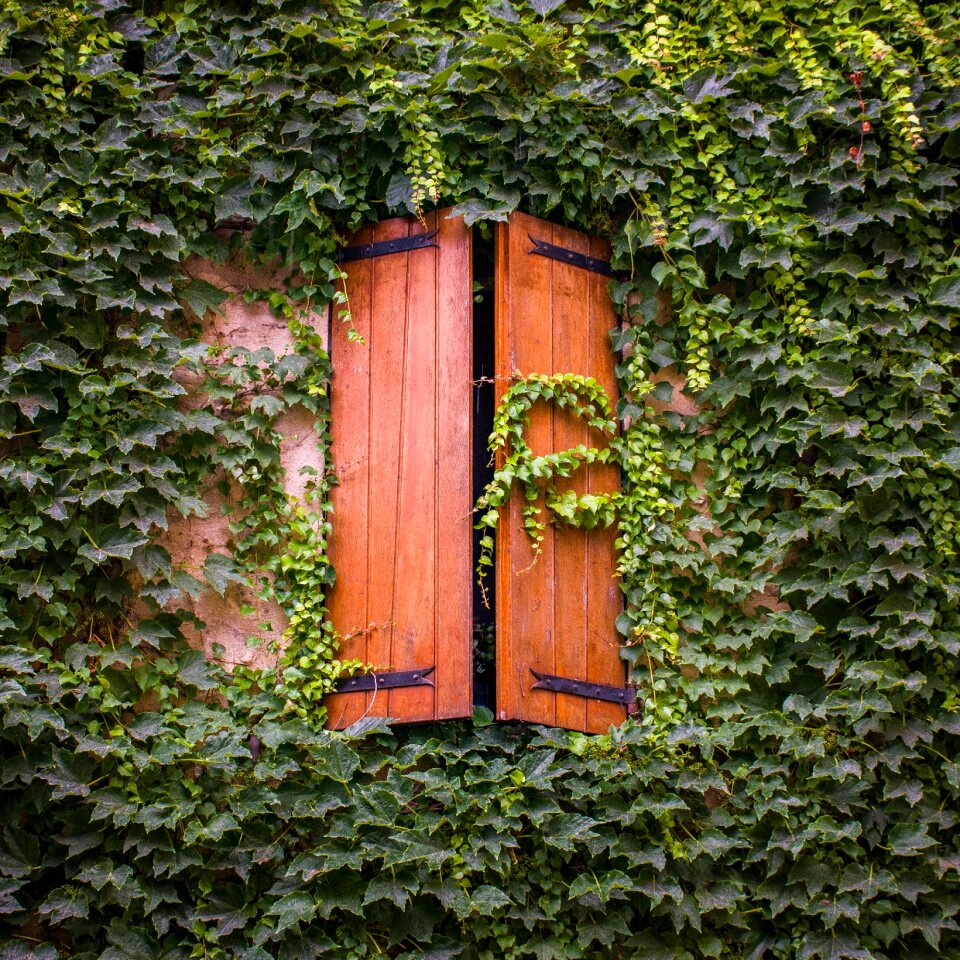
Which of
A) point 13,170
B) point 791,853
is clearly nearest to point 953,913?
point 791,853

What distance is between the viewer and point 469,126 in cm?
424

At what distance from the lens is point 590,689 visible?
12.8 feet

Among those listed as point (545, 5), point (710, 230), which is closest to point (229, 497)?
point (710, 230)

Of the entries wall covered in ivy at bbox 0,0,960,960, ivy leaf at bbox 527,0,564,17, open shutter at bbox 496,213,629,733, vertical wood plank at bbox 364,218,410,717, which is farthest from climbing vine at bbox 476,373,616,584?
ivy leaf at bbox 527,0,564,17

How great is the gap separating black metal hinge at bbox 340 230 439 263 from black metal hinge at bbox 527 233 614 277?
40cm

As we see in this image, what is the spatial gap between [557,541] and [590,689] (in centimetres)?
55

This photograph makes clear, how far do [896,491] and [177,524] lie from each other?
272cm

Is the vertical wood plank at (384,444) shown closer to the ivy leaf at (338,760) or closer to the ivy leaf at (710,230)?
the ivy leaf at (338,760)

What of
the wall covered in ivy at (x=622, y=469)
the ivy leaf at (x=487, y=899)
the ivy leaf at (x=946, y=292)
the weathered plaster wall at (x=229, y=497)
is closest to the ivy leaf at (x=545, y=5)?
the wall covered in ivy at (x=622, y=469)

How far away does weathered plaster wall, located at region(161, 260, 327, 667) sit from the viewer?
3990mm

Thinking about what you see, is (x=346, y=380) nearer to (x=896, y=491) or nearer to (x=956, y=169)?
(x=896, y=491)

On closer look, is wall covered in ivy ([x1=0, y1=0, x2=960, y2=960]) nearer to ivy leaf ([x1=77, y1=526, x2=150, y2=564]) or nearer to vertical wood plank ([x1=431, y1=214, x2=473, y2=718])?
ivy leaf ([x1=77, y1=526, x2=150, y2=564])

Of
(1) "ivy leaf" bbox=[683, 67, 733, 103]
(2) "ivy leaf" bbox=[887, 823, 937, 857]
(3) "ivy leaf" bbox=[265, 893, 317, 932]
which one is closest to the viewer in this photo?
(3) "ivy leaf" bbox=[265, 893, 317, 932]

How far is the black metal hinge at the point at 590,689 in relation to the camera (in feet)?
12.6
